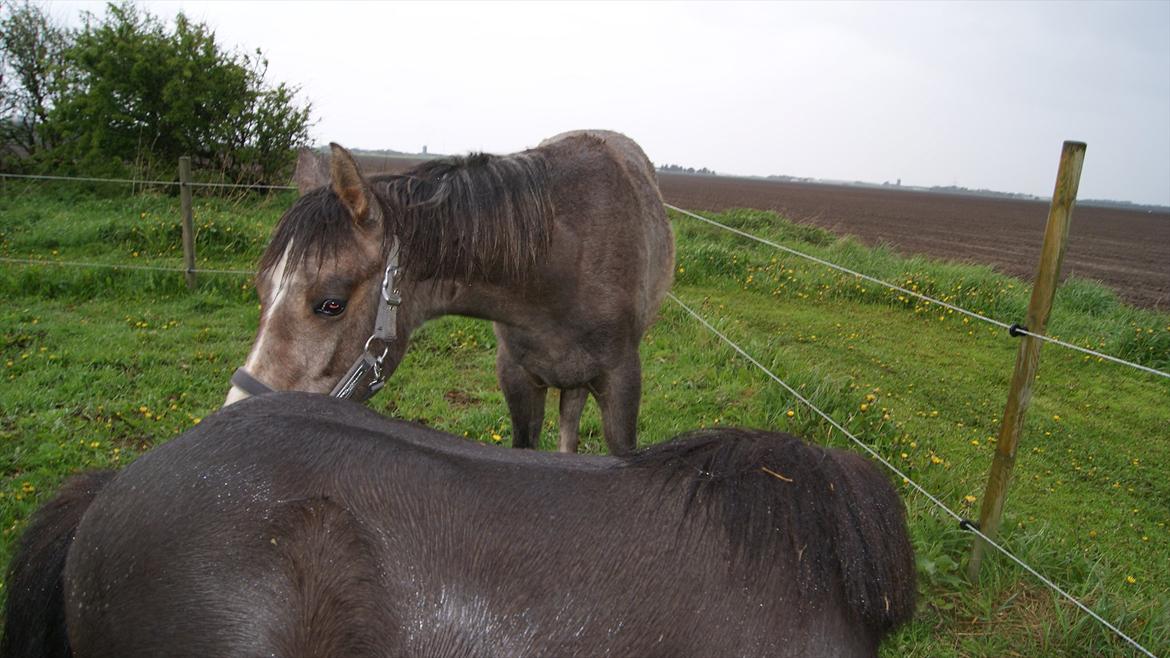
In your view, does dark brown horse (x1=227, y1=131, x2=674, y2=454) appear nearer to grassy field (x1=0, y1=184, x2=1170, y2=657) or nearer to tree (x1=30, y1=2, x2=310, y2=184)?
grassy field (x1=0, y1=184, x2=1170, y2=657)

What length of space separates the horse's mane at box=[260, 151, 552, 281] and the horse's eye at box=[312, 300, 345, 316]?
16 centimetres

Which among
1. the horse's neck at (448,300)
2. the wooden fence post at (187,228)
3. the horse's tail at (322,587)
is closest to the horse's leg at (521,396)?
the horse's neck at (448,300)

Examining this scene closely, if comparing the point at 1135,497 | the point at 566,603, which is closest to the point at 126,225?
the point at 566,603

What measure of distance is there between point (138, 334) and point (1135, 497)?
800 cm

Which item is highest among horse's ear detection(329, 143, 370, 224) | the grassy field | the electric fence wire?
horse's ear detection(329, 143, 370, 224)

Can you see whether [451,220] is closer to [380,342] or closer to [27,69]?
[380,342]

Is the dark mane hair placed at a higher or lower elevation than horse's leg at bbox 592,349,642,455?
higher

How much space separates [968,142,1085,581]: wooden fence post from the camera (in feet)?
9.22

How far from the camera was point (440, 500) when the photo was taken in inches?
60.8

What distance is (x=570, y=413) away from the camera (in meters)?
3.98

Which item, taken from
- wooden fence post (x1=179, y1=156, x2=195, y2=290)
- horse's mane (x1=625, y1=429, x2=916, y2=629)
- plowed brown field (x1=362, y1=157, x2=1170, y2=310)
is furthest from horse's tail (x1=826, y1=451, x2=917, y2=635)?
plowed brown field (x1=362, y1=157, x2=1170, y2=310)

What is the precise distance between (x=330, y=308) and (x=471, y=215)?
25.9 inches

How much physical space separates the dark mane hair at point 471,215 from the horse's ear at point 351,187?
0.12 m

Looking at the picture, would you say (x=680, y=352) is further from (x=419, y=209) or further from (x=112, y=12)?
(x=112, y=12)
